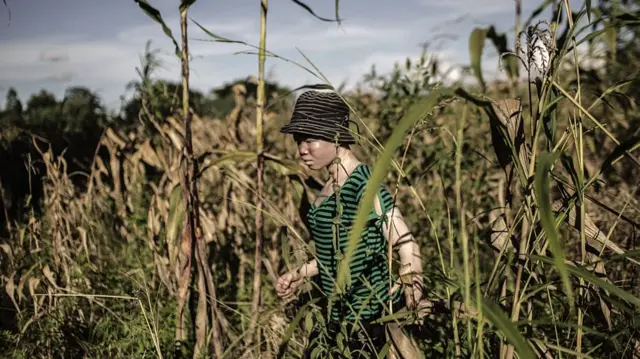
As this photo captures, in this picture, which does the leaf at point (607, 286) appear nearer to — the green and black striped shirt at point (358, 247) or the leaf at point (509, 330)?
the leaf at point (509, 330)

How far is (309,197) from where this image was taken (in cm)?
211

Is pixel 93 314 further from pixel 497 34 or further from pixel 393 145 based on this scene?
pixel 393 145

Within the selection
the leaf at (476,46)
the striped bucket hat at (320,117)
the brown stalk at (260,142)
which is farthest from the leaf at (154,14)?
the leaf at (476,46)

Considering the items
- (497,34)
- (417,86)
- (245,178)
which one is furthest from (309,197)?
(417,86)

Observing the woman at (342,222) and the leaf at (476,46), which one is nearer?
the leaf at (476,46)

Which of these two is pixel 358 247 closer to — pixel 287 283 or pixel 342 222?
pixel 342 222

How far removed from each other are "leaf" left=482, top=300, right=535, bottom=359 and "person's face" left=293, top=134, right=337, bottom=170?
3.16 feet

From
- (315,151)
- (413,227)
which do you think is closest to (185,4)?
(315,151)

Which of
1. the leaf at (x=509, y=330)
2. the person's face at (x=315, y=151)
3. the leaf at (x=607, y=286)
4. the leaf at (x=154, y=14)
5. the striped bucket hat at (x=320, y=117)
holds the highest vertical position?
the leaf at (x=154, y=14)

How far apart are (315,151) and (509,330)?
1.04 meters

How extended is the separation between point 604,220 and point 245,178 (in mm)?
1600

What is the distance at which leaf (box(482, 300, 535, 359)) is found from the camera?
2.43 ft

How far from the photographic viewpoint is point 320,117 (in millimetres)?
1717

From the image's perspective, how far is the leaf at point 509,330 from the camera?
741mm
